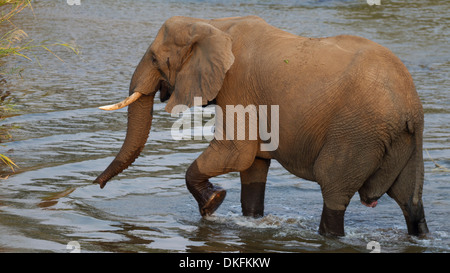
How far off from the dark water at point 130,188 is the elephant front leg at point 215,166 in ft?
0.67

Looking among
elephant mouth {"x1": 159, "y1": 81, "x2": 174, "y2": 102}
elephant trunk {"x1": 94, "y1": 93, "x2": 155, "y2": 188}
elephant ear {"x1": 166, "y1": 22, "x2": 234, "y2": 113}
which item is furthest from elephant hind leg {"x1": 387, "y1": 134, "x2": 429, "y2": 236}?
elephant trunk {"x1": 94, "y1": 93, "x2": 155, "y2": 188}

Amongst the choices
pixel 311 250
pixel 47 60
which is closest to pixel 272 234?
pixel 311 250

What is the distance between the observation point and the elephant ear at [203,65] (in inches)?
249

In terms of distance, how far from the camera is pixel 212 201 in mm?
6766

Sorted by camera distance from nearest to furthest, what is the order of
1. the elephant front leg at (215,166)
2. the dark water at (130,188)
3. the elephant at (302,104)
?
the elephant at (302,104)
the dark water at (130,188)
the elephant front leg at (215,166)

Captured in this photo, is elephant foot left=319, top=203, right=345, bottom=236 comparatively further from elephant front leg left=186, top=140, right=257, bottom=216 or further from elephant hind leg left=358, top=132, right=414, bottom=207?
elephant front leg left=186, top=140, right=257, bottom=216

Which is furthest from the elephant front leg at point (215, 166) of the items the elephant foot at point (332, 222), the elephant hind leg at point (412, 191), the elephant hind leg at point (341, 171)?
the elephant hind leg at point (412, 191)

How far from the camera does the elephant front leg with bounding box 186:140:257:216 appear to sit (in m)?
6.50

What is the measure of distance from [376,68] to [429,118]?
454 centimetres

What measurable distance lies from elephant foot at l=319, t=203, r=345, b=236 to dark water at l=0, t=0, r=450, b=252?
10cm

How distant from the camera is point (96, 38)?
51.2 ft

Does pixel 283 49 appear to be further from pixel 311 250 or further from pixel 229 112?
pixel 311 250

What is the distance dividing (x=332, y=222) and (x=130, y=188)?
2170mm

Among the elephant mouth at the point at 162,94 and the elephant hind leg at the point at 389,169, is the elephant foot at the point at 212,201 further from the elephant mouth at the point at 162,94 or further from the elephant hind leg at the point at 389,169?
the elephant hind leg at the point at 389,169
